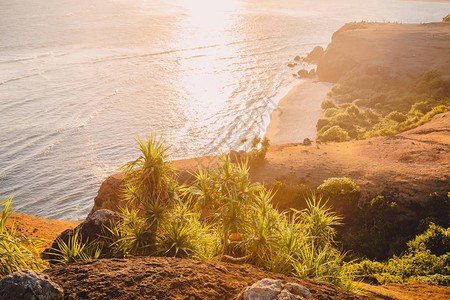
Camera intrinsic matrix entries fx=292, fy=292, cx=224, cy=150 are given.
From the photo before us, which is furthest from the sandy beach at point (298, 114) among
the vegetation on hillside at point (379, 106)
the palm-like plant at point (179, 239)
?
the palm-like plant at point (179, 239)

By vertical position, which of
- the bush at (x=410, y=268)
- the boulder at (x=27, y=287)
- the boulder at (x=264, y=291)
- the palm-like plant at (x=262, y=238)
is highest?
the boulder at (x=27, y=287)

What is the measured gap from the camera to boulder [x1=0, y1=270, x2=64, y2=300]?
6.04m

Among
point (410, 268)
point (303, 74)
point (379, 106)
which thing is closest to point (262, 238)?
point (410, 268)

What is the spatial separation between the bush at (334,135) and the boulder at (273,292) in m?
27.6

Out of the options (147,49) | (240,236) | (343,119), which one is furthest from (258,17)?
(240,236)

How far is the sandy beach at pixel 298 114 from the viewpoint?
120 ft

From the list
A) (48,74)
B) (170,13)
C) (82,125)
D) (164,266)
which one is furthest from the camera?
(170,13)

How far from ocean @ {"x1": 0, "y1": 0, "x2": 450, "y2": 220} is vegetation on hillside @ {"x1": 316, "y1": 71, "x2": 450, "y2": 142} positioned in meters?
9.33

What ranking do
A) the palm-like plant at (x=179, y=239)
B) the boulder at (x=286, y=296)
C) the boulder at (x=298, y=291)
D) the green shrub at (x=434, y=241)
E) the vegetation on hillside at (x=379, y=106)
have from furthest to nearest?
the vegetation on hillside at (x=379, y=106) → the green shrub at (x=434, y=241) → the palm-like plant at (x=179, y=239) → the boulder at (x=298, y=291) → the boulder at (x=286, y=296)

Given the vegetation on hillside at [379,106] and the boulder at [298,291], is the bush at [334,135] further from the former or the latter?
the boulder at [298,291]

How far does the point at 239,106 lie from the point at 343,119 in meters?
16.9

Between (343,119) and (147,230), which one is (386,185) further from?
(343,119)

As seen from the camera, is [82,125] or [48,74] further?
[48,74]

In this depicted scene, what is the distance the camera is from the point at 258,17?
130250mm
